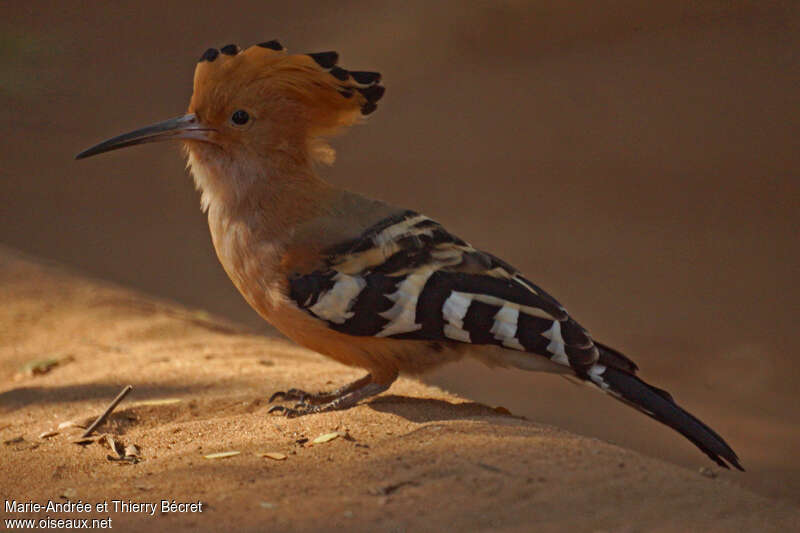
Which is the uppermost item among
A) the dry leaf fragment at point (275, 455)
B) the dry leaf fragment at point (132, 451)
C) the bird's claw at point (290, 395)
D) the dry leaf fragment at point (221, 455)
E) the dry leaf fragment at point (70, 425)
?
the bird's claw at point (290, 395)

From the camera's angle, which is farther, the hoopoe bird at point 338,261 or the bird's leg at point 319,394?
the bird's leg at point 319,394

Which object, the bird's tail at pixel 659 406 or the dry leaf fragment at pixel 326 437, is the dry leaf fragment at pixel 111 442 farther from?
the bird's tail at pixel 659 406

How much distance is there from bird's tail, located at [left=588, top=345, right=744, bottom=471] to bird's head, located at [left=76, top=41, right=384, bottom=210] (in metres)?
1.64

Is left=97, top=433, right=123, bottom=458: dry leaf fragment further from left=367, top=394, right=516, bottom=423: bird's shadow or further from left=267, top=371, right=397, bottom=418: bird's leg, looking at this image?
left=367, top=394, right=516, bottom=423: bird's shadow

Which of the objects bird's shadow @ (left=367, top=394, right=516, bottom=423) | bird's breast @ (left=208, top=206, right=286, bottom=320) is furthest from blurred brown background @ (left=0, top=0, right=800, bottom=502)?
bird's breast @ (left=208, top=206, right=286, bottom=320)

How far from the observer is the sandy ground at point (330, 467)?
8.56ft

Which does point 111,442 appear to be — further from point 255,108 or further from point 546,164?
point 546,164

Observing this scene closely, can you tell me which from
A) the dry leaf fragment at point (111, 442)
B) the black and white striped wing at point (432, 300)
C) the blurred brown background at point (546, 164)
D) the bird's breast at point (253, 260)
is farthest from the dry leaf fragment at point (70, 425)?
the blurred brown background at point (546, 164)

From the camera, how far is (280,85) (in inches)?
162

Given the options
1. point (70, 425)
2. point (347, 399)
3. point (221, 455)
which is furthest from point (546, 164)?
point (221, 455)

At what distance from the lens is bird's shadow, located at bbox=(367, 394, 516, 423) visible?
372cm

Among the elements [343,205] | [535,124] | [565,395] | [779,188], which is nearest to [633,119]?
[535,124]

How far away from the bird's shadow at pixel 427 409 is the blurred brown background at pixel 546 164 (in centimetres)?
216

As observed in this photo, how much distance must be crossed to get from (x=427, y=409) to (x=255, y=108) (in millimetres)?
1527
